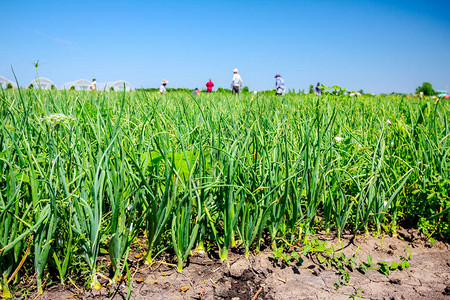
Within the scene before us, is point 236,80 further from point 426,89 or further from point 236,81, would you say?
point 426,89

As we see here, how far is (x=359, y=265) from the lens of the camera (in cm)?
129

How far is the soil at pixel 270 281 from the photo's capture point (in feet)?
3.59

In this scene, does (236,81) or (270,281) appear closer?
(270,281)

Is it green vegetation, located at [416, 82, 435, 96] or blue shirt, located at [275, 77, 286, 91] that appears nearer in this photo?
blue shirt, located at [275, 77, 286, 91]

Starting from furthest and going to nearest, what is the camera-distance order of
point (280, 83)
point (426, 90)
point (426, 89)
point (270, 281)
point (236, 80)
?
point (426, 89), point (426, 90), point (236, 80), point (280, 83), point (270, 281)

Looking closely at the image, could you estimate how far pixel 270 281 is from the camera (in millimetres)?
1185

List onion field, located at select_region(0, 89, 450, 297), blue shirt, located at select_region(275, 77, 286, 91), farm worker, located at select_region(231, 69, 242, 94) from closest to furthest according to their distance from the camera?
onion field, located at select_region(0, 89, 450, 297) → blue shirt, located at select_region(275, 77, 286, 91) → farm worker, located at select_region(231, 69, 242, 94)

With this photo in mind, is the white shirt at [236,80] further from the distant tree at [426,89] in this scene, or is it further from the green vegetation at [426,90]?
the distant tree at [426,89]

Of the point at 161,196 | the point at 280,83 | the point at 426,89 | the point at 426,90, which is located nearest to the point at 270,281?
the point at 161,196

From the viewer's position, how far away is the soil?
1093mm

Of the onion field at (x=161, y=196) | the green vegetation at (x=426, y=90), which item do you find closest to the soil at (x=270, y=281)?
the onion field at (x=161, y=196)

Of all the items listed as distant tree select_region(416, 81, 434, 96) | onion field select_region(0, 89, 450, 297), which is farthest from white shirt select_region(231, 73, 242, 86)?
distant tree select_region(416, 81, 434, 96)

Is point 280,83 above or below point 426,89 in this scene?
below

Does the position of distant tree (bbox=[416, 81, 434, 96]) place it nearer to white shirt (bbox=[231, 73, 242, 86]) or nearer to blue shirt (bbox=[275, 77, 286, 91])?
blue shirt (bbox=[275, 77, 286, 91])
